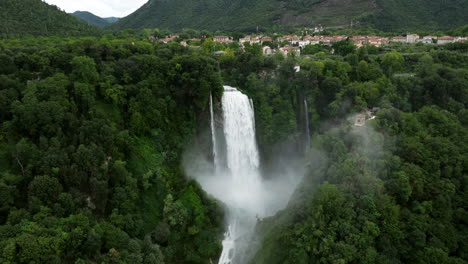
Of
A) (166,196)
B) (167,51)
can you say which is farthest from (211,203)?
(167,51)

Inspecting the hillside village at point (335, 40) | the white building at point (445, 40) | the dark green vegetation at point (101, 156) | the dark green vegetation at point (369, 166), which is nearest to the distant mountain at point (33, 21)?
the dark green vegetation at point (101, 156)

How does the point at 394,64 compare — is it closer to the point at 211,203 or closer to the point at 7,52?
the point at 211,203

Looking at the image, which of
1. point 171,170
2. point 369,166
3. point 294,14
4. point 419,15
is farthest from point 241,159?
point 419,15

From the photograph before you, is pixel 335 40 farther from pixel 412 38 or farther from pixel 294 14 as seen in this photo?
pixel 294 14

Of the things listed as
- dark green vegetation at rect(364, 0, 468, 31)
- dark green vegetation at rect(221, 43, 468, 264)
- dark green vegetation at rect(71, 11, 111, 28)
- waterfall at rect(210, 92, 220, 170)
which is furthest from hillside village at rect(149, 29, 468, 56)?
dark green vegetation at rect(71, 11, 111, 28)

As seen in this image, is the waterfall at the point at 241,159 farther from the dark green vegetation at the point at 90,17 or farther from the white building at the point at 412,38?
the dark green vegetation at the point at 90,17
